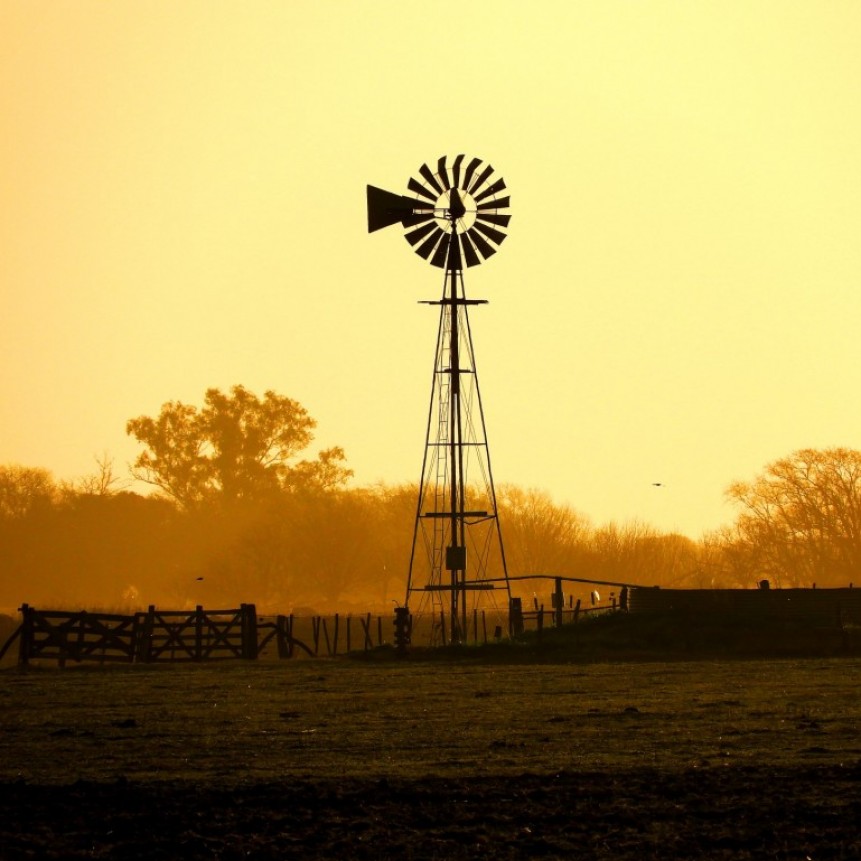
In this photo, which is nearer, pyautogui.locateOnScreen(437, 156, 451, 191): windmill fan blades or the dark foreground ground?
the dark foreground ground

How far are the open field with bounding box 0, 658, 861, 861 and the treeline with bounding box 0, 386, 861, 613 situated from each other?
86010mm

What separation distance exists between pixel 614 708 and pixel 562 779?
395 inches

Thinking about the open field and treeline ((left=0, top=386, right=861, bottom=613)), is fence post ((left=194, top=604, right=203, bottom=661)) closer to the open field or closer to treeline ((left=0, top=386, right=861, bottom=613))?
the open field

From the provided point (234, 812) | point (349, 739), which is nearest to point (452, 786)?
point (234, 812)

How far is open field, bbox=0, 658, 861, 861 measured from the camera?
16.7 metres

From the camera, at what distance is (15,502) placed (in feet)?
462

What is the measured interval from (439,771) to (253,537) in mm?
105270

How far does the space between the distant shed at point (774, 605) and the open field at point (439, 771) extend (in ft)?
53.5

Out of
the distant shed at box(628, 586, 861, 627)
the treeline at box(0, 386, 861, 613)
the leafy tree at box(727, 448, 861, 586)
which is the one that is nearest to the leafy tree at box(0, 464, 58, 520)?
the treeline at box(0, 386, 861, 613)

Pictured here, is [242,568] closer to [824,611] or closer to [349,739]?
[824,611]

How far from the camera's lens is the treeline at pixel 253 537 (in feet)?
410

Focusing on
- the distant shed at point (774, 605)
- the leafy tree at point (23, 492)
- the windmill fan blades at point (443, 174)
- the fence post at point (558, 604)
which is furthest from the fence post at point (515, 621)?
the leafy tree at point (23, 492)

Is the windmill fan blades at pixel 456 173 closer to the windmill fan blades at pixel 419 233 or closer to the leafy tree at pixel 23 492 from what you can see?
the windmill fan blades at pixel 419 233

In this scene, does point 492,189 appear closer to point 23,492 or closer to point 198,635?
point 198,635
